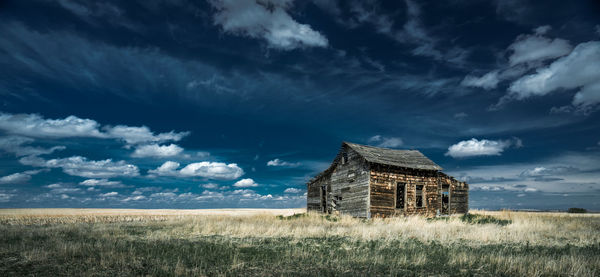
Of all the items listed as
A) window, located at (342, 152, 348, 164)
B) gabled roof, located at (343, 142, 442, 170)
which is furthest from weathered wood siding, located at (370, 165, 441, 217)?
window, located at (342, 152, 348, 164)

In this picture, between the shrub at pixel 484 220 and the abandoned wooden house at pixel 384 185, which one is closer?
the shrub at pixel 484 220

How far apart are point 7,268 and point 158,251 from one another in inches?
130

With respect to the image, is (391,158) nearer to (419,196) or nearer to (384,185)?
(384,185)

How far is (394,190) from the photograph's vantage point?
83.8 feet

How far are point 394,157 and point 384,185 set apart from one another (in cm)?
363

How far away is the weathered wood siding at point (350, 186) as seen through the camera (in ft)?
81.2

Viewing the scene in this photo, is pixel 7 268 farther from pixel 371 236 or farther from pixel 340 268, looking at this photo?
pixel 371 236

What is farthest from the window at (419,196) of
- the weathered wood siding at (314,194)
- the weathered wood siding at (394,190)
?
the weathered wood siding at (314,194)

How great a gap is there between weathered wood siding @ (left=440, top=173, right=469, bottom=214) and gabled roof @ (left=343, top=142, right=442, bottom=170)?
6.72 ft

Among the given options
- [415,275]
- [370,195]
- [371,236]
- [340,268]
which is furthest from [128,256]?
[370,195]

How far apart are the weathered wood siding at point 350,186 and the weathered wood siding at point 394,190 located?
721mm

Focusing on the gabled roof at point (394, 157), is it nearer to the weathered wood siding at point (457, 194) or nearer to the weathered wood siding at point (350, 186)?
the weathered wood siding at point (350, 186)

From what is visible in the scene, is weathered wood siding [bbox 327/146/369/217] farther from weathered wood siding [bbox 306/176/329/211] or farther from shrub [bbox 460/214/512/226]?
shrub [bbox 460/214/512/226]

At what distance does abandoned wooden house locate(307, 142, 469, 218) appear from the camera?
2464cm
